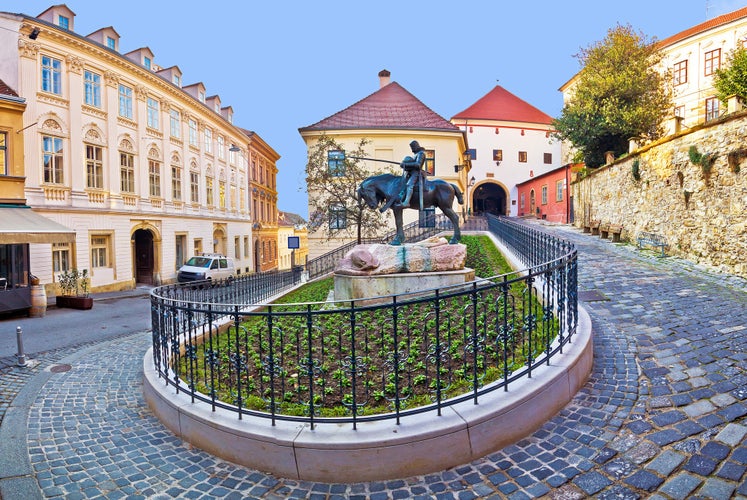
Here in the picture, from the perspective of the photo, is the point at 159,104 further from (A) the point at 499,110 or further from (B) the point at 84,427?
(A) the point at 499,110

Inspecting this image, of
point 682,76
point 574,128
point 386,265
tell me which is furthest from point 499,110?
point 386,265

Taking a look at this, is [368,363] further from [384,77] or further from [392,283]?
[384,77]

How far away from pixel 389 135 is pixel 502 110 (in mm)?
24594

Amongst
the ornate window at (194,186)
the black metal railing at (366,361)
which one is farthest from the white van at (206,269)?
the black metal railing at (366,361)

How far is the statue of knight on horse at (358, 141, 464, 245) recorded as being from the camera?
363 inches

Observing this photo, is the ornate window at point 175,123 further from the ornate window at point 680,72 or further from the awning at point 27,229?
the ornate window at point 680,72

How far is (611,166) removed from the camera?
20328mm

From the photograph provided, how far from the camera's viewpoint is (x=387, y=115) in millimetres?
32344

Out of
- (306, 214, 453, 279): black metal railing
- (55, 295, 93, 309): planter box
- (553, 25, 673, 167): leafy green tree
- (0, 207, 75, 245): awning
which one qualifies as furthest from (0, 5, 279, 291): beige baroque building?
(553, 25, 673, 167): leafy green tree

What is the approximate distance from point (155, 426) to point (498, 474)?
12.1 feet

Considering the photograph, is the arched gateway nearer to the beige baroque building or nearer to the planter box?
the beige baroque building

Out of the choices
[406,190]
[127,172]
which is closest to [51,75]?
[127,172]

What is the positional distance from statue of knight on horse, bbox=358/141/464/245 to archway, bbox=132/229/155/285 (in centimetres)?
1958

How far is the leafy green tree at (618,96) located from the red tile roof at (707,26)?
43.1 feet
